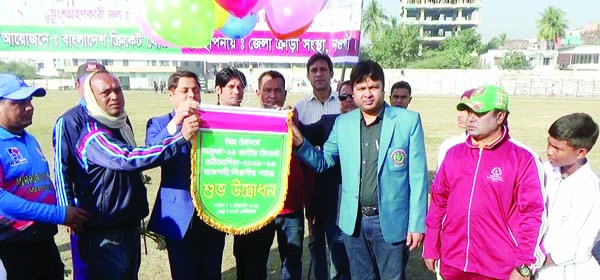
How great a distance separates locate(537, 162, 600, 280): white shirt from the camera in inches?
105

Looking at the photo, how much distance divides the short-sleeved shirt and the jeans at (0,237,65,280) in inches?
2.9

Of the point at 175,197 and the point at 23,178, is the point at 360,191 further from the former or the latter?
the point at 23,178

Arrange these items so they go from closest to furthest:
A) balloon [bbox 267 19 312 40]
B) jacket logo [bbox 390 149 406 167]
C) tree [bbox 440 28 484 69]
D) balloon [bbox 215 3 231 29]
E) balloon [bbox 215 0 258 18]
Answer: jacket logo [bbox 390 149 406 167] → balloon [bbox 215 0 258 18] → balloon [bbox 215 3 231 29] → balloon [bbox 267 19 312 40] → tree [bbox 440 28 484 69]

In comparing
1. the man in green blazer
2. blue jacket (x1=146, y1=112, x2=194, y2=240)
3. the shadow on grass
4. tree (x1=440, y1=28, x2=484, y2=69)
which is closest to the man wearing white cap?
blue jacket (x1=146, y1=112, x2=194, y2=240)

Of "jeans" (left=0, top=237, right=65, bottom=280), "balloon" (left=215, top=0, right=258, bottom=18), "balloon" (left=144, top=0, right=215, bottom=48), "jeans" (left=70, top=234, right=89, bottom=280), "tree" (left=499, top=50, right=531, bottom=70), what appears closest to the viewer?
"jeans" (left=0, top=237, right=65, bottom=280)

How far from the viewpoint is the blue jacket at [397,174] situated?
3.00 metres

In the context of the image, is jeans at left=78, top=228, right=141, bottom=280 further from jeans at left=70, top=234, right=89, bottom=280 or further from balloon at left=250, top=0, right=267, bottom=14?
balloon at left=250, top=0, right=267, bottom=14

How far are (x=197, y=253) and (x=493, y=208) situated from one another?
1.97 m

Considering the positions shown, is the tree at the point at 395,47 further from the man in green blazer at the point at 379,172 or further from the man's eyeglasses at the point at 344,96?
the man in green blazer at the point at 379,172

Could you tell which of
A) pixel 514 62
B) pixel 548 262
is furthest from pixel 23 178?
pixel 514 62

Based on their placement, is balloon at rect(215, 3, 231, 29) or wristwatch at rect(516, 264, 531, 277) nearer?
wristwatch at rect(516, 264, 531, 277)

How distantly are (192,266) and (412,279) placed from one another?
7.79ft

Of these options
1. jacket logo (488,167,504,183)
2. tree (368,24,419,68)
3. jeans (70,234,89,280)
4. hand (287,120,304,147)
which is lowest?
jeans (70,234,89,280)

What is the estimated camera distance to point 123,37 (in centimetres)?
458
